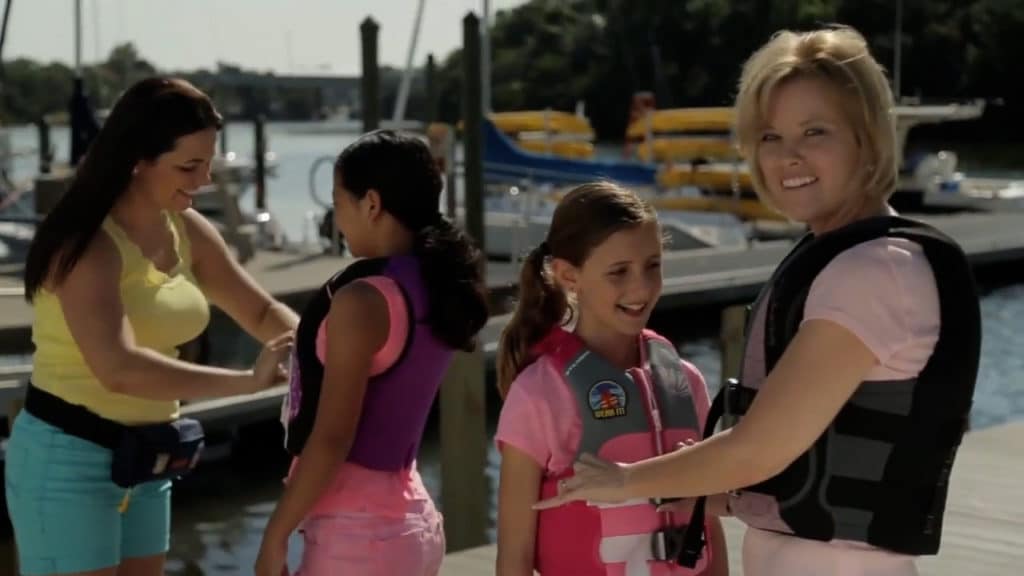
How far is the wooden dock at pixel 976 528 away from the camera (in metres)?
5.13

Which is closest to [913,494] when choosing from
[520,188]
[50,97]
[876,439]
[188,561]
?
[876,439]

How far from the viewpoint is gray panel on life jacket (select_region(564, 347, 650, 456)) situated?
8.18ft

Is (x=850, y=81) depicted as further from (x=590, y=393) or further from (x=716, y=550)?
(x=716, y=550)

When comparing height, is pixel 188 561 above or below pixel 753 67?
below

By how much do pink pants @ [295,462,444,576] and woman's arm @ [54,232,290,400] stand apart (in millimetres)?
372

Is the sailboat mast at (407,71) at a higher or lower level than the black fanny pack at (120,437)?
higher

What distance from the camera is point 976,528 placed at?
5.62 m

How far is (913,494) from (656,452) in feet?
1.97

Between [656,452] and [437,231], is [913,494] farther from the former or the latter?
[437,231]

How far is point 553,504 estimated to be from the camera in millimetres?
2207

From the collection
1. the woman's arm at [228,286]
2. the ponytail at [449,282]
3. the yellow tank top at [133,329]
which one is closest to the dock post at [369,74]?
the woman's arm at [228,286]

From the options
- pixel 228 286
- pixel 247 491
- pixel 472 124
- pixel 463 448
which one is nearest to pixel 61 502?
pixel 228 286

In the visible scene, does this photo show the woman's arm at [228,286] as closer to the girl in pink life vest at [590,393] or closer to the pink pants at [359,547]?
the pink pants at [359,547]

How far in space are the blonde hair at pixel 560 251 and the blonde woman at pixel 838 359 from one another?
493mm
